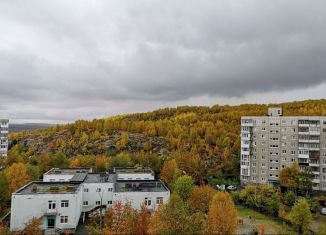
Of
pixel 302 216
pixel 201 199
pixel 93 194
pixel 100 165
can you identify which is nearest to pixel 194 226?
pixel 201 199

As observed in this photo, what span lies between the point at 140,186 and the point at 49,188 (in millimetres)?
12275

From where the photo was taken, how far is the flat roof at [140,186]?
Result: 3953cm

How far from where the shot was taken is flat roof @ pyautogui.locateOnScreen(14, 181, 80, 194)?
1415 inches

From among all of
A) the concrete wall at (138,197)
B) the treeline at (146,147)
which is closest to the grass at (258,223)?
the concrete wall at (138,197)

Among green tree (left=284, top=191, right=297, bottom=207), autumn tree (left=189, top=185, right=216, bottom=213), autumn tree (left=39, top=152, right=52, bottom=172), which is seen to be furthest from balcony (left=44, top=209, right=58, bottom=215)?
autumn tree (left=39, top=152, right=52, bottom=172)

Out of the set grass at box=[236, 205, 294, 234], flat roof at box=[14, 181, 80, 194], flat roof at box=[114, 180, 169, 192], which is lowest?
grass at box=[236, 205, 294, 234]

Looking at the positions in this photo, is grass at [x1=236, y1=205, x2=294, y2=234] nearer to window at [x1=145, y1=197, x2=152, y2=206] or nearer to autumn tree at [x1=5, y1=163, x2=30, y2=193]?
window at [x1=145, y1=197, x2=152, y2=206]

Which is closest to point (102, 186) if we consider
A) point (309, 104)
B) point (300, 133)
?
point (300, 133)

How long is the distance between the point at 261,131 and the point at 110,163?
36726 mm

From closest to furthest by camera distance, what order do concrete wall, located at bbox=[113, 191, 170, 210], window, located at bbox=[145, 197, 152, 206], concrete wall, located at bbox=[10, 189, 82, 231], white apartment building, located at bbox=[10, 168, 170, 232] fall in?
concrete wall, located at bbox=[10, 189, 82, 231] → white apartment building, located at bbox=[10, 168, 170, 232] → concrete wall, located at bbox=[113, 191, 170, 210] → window, located at bbox=[145, 197, 152, 206]

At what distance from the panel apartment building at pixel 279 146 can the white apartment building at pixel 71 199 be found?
1177 inches

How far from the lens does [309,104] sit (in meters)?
159

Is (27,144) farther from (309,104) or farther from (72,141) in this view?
(309,104)

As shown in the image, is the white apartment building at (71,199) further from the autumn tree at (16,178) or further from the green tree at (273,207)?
the green tree at (273,207)
